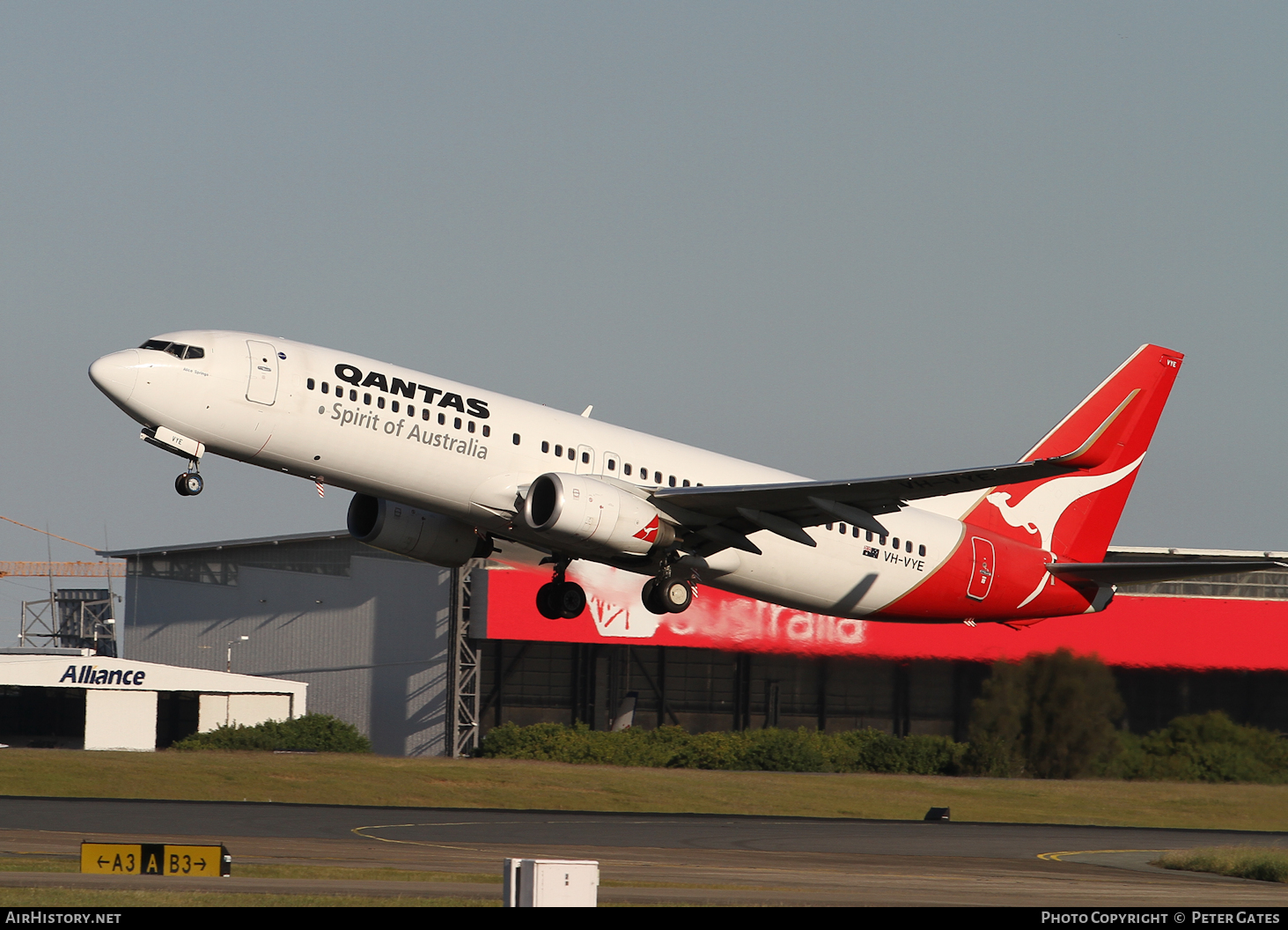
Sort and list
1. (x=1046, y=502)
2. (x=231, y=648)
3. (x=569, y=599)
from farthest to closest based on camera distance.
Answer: (x=231, y=648)
(x=1046, y=502)
(x=569, y=599)

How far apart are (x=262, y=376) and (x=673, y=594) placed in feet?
35.3

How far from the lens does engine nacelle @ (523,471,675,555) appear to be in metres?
32.0

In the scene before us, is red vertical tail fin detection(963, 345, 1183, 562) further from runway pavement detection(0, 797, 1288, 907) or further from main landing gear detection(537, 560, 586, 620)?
main landing gear detection(537, 560, 586, 620)

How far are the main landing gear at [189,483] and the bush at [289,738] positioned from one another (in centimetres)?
3395

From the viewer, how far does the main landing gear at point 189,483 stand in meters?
31.0

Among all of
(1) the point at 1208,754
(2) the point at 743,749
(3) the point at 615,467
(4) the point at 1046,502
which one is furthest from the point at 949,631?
(3) the point at 615,467

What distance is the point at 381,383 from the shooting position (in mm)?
31781

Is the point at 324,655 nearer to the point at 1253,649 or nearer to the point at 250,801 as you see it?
the point at 250,801

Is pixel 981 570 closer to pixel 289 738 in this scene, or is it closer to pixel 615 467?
pixel 615 467

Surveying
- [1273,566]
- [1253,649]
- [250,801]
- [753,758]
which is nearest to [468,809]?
[250,801]

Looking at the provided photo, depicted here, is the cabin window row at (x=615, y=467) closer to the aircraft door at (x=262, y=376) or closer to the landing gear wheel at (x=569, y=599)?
the landing gear wheel at (x=569, y=599)

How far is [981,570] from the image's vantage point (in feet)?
131
